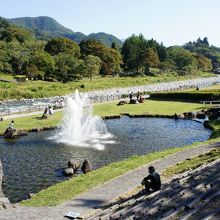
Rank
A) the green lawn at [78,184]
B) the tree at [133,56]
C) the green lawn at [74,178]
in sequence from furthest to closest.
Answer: the tree at [133,56], the green lawn at [74,178], the green lawn at [78,184]

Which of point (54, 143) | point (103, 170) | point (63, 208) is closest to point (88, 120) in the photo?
point (54, 143)

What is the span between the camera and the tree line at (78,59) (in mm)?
106250

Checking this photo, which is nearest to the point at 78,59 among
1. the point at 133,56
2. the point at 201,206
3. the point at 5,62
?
the point at 5,62

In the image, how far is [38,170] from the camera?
28391 mm

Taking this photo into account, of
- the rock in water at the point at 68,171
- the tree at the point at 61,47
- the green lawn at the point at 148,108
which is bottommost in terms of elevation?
the rock in water at the point at 68,171

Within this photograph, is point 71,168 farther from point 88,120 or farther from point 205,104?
point 205,104

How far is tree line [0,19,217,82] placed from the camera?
106250 millimetres

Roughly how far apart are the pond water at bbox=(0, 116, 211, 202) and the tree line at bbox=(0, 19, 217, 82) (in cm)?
5940

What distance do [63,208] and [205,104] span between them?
4723cm

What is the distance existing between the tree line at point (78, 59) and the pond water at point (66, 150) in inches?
2338

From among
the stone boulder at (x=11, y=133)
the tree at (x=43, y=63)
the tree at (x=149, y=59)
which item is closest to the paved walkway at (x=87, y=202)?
the stone boulder at (x=11, y=133)

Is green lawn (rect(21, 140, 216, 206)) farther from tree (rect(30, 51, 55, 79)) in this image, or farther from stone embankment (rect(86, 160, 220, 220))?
tree (rect(30, 51, 55, 79))

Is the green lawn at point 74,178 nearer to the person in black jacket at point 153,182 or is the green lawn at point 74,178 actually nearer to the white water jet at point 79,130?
the person in black jacket at point 153,182

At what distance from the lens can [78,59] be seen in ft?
396
